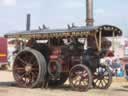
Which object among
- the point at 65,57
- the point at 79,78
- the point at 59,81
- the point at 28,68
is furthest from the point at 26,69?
the point at 79,78

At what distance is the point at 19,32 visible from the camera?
2069cm

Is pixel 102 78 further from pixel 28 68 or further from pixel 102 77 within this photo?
pixel 28 68

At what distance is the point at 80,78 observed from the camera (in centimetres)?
1816

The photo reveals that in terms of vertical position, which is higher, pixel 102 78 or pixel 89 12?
pixel 89 12

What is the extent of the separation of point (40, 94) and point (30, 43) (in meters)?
3.65

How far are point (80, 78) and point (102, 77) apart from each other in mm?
1374

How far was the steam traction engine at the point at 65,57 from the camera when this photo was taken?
59.6 ft

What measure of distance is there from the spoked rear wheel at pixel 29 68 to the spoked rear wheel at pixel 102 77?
6.93 ft

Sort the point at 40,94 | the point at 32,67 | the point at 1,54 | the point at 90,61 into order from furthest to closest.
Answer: the point at 1,54 → the point at 32,67 → the point at 90,61 → the point at 40,94

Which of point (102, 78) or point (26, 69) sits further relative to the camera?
point (26, 69)

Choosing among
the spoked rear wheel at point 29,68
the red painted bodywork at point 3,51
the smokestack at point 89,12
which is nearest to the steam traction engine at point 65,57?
the spoked rear wheel at point 29,68

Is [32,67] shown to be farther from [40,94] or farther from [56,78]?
[40,94]

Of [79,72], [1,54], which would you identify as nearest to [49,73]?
[79,72]

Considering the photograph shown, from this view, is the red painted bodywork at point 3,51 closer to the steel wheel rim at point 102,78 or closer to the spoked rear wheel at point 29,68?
the spoked rear wheel at point 29,68
